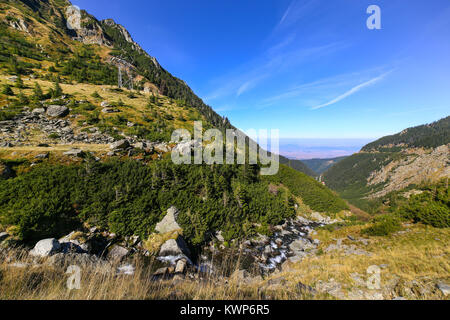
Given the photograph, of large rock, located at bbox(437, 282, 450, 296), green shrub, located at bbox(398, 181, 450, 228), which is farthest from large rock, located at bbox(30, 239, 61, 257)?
green shrub, located at bbox(398, 181, 450, 228)

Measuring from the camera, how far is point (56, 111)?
71.3 ft

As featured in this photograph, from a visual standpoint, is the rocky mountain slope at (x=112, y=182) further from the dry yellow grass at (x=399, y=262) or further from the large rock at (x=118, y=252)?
the dry yellow grass at (x=399, y=262)

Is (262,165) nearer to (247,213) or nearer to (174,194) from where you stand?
(247,213)

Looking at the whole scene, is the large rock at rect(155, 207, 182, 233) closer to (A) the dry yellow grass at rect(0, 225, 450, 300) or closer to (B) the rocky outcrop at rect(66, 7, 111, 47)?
(A) the dry yellow grass at rect(0, 225, 450, 300)

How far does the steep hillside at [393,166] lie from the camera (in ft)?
251

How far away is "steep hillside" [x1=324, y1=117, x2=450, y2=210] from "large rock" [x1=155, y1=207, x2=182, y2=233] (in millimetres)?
86054

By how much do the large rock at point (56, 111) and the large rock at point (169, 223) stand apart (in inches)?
955

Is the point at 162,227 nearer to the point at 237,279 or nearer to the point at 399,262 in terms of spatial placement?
the point at 237,279

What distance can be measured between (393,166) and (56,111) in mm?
167034

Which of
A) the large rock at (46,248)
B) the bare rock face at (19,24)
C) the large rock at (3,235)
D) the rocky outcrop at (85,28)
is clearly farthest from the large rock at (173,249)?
the rocky outcrop at (85,28)

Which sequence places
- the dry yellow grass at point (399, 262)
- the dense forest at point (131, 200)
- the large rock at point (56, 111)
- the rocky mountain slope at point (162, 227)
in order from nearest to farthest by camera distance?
the rocky mountain slope at point (162, 227), the dry yellow grass at point (399, 262), the dense forest at point (131, 200), the large rock at point (56, 111)

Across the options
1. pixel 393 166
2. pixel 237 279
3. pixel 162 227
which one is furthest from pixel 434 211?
pixel 393 166

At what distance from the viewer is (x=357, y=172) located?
128 meters

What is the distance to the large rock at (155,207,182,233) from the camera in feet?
36.4
